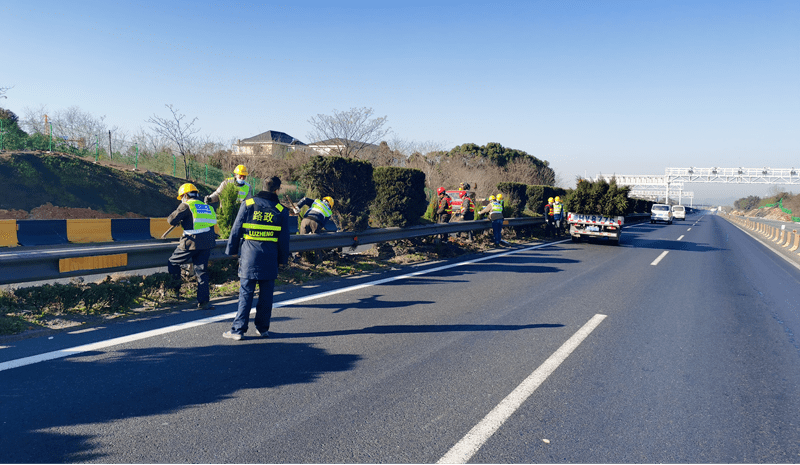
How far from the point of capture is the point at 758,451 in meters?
3.31

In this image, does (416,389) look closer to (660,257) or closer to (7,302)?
(7,302)

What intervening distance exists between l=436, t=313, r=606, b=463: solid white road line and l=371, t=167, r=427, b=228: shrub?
700cm

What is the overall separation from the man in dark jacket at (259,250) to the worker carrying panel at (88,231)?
12665 mm

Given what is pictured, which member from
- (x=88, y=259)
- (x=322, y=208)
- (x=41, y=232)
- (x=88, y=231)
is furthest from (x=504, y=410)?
(x=88, y=231)

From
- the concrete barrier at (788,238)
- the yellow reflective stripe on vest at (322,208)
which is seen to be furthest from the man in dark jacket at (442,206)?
the concrete barrier at (788,238)

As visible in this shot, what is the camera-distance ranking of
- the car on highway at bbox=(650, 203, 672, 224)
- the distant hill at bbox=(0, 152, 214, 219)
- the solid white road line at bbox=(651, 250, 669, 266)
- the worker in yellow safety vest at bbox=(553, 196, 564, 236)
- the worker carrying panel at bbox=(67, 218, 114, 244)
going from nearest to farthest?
the solid white road line at bbox=(651, 250, 669, 266), the worker carrying panel at bbox=(67, 218, 114, 244), the worker in yellow safety vest at bbox=(553, 196, 564, 236), the distant hill at bbox=(0, 152, 214, 219), the car on highway at bbox=(650, 203, 672, 224)

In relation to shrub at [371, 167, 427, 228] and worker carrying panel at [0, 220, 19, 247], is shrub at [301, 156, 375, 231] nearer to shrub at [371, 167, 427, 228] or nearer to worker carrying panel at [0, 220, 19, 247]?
shrub at [371, 167, 427, 228]

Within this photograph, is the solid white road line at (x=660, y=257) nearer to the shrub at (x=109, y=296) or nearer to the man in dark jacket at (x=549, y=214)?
the man in dark jacket at (x=549, y=214)

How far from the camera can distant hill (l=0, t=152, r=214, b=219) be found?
20.8 meters

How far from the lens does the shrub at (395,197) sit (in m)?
12.3

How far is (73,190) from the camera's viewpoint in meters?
23.0

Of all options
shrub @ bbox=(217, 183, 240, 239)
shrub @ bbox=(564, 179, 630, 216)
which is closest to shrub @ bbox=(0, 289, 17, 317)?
shrub @ bbox=(217, 183, 240, 239)

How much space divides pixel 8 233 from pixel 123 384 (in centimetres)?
1325

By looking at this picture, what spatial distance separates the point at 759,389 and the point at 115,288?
685cm
